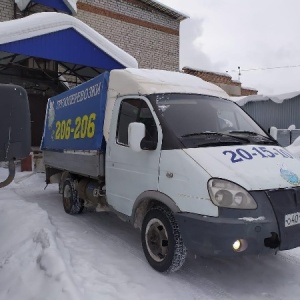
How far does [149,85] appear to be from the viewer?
14.1 ft

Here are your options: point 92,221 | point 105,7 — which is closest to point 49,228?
point 92,221

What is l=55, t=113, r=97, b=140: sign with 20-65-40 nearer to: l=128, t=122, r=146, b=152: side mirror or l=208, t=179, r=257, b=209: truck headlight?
l=128, t=122, r=146, b=152: side mirror

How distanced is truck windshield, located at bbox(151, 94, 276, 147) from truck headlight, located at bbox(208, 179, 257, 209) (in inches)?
22.4

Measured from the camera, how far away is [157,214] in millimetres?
3719

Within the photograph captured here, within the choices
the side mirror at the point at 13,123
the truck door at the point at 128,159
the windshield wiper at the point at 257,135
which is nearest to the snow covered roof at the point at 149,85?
the truck door at the point at 128,159

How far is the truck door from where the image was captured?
3881mm

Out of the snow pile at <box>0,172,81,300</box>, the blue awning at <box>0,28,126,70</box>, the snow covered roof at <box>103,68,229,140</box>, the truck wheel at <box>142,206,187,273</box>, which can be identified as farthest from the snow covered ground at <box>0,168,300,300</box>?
the blue awning at <box>0,28,126,70</box>

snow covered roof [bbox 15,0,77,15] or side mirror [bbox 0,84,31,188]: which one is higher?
snow covered roof [bbox 15,0,77,15]

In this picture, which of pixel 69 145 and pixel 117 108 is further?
pixel 69 145

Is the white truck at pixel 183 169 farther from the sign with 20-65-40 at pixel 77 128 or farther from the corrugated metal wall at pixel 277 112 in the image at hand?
the corrugated metal wall at pixel 277 112

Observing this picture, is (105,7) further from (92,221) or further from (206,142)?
(206,142)

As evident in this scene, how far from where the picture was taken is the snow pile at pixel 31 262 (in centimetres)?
314

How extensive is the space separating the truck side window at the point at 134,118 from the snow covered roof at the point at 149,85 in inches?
5.7

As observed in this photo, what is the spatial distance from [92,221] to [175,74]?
2862 millimetres
